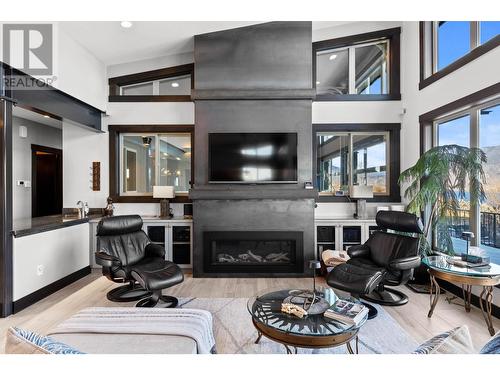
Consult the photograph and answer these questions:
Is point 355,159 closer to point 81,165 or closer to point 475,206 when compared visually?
point 475,206

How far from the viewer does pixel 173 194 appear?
169 inches

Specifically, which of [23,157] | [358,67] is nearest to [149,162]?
[23,157]

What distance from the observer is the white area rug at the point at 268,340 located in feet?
6.79

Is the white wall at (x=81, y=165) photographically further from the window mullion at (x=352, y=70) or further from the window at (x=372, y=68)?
the window at (x=372, y=68)

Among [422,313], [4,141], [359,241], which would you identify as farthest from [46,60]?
[422,313]

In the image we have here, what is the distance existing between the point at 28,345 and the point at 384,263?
3.22 m

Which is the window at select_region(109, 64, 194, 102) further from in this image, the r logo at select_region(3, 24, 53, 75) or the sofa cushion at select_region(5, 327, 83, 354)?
the sofa cushion at select_region(5, 327, 83, 354)

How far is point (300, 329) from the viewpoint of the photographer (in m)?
1.66

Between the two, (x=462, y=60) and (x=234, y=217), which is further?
(x=234, y=217)

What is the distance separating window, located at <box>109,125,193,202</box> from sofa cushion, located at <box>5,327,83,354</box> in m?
3.61

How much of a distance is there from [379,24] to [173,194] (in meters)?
4.38

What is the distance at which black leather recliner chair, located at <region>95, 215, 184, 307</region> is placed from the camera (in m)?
2.73
